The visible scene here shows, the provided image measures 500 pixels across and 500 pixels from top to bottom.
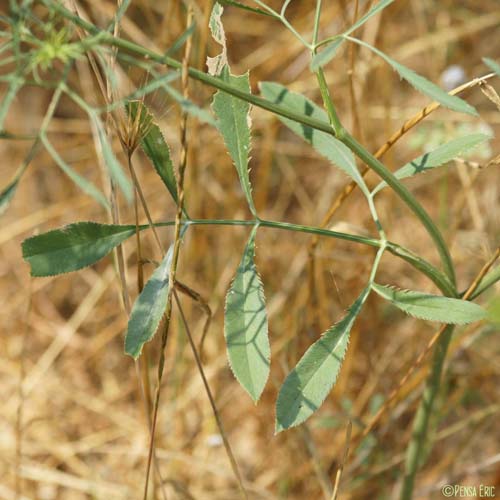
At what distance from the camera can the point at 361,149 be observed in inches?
29.6

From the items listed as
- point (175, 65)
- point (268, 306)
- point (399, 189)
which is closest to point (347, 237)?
point (399, 189)

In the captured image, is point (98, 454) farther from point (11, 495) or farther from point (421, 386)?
point (421, 386)

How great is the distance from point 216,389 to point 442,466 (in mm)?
521

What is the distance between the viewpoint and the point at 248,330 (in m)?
0.77

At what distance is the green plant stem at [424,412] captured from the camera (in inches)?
37.7

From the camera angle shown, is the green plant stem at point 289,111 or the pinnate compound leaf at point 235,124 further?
the pinnate compound leaf at point 235,124

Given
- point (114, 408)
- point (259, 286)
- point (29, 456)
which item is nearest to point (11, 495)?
point (29, 456)

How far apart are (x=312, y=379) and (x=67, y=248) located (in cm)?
30

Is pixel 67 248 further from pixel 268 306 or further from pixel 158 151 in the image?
pixel 268 306

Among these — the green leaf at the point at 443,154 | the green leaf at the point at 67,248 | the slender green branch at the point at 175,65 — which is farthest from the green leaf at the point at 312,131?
the green leaf at the point at 67,248

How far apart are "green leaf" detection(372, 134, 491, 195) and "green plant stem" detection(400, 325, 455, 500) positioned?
8.4 inches

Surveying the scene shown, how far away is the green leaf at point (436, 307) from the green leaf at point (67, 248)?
0.32 m

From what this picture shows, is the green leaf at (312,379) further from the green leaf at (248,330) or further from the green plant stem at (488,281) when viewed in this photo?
the green plant stem at (488,281)

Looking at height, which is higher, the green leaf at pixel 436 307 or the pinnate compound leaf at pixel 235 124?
the pinnate compound leaf at pixel 235 124
